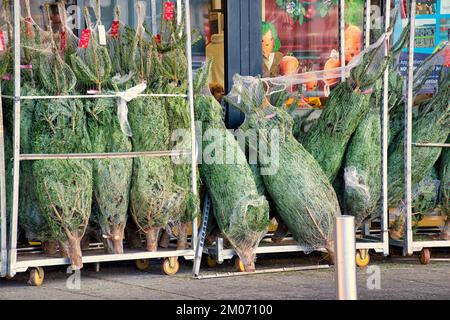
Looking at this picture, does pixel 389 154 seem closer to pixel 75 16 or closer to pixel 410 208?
pixel 410 208

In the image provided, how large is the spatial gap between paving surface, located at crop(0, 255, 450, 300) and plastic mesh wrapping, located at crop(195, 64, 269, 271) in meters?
0.36

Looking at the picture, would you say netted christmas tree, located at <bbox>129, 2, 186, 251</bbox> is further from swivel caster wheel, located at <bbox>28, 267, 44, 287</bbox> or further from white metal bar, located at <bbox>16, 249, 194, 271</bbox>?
swivel caster wheel, located at <bbox>28, 267, 44, 287</bbox>

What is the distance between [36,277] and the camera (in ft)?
32.6

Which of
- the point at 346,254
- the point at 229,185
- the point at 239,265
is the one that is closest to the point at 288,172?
the point at 229,185

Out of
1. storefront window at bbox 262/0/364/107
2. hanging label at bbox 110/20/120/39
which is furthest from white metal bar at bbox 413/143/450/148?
hanging label at bbox 110/20/120/39

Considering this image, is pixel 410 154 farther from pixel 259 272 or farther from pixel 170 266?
pixel 170 266

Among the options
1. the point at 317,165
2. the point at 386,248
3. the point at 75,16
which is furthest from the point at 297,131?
the point at 75,16

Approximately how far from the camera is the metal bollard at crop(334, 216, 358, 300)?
22.7 ft

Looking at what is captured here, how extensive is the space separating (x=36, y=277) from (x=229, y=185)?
5.60ft

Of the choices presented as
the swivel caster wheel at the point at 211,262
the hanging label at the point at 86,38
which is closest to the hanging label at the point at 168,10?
the hanging label at the point at 86,38

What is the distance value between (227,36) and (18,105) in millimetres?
2188

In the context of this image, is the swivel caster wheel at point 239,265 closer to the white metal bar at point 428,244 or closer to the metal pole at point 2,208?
the white metal bar at point 428,244

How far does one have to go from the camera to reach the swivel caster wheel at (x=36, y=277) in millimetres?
9922

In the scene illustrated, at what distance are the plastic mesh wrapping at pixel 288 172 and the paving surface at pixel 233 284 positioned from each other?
43cm
